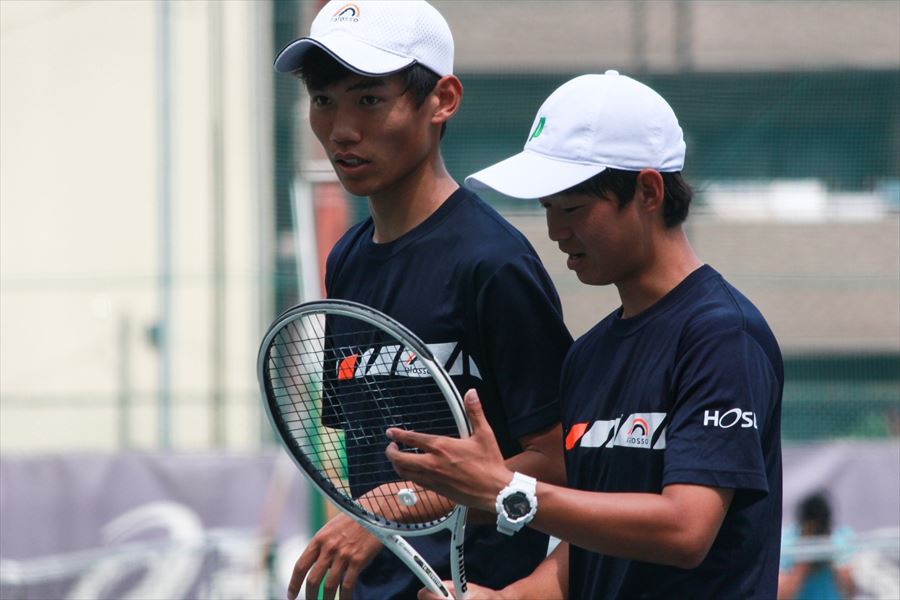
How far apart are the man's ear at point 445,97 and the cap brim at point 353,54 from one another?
3.4 inches

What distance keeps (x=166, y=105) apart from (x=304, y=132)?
2.26m

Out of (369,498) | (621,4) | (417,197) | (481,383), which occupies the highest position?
(621,4)

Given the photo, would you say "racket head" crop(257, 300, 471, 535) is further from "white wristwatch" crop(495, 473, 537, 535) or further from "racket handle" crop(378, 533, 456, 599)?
"white wristwatch" crop(495, 473, 537, 535)

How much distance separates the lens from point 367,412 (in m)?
2.61

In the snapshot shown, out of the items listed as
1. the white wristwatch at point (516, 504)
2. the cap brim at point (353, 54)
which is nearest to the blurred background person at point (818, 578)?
the cap brim at point (353, 54)

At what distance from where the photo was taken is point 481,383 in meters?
2.56

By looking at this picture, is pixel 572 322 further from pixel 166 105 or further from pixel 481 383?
pixel 481 383

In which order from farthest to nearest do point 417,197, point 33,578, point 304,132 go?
point 304,132
point 33,578
point 417,197

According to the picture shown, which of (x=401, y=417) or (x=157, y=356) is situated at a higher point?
(x=401, y=417)

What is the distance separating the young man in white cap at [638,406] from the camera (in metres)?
2.11

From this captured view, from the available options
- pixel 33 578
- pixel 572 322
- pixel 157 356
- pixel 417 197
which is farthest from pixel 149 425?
pixel 417 197

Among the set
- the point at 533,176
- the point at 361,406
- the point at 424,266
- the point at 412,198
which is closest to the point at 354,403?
the point at 361,406

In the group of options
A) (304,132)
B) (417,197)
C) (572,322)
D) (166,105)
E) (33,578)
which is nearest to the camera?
(417,197)

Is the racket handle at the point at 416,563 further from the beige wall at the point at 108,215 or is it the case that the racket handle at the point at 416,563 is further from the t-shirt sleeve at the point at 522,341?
the beige wall at the point at 108,215
